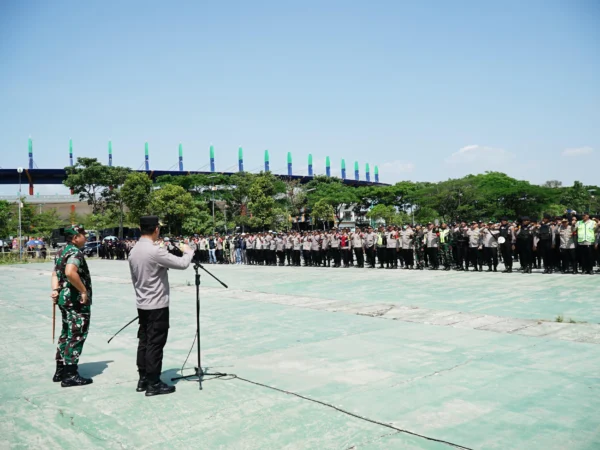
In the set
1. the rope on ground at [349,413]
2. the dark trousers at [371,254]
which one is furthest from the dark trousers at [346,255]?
the rope on ground at [349,413]

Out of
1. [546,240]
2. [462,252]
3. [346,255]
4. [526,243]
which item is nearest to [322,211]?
[346,255]

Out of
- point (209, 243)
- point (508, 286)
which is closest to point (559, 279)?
point (508, 286)

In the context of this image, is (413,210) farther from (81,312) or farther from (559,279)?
(81,312)

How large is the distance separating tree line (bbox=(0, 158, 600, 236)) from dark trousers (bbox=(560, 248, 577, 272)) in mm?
35669

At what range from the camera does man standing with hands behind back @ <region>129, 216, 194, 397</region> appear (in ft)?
16.6

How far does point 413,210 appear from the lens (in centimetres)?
7062

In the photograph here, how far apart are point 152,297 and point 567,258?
14.1m

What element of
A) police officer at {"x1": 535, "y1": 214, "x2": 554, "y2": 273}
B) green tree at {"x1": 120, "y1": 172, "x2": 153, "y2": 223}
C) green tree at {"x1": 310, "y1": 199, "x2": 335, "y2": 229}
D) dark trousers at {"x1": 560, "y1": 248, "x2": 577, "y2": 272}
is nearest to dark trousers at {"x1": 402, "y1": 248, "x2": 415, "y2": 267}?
police officer at {"x1": 535, "y1": 214, "x2": 554, "y2": 273}

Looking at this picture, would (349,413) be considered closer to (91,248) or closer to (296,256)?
(296,256)

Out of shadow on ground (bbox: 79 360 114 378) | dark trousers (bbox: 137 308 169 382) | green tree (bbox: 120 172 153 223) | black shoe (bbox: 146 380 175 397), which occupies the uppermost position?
green tree (bbox: 120 172 153 223)

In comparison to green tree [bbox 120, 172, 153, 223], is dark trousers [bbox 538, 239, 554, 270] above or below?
below

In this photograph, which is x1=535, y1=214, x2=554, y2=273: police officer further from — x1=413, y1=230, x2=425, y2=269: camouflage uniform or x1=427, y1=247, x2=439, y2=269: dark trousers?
x1=413, y1=230, x2=425, y2=269: camouflage uniform

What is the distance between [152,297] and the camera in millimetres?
5105

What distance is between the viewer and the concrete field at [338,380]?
13.2ft
